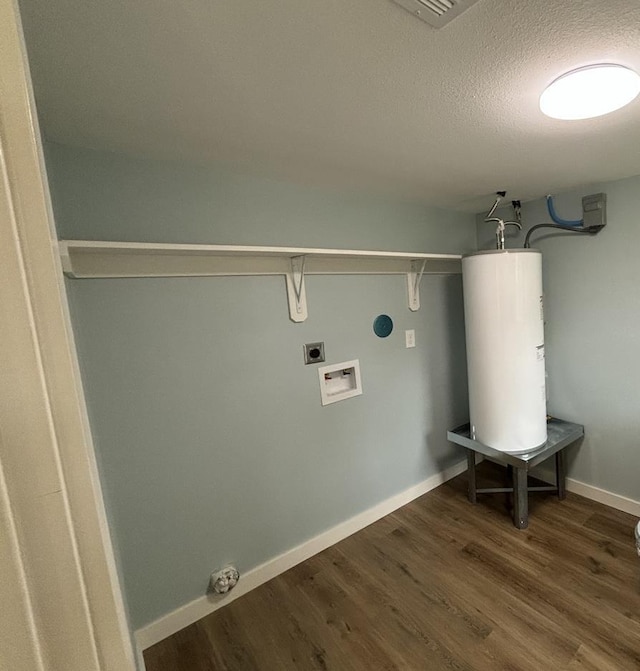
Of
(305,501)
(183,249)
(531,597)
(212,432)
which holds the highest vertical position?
(183,249)

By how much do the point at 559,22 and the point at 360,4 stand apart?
1.54 feet

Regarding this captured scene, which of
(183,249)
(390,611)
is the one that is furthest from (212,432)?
(390,611)

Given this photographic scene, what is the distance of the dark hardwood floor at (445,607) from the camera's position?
1.39 m

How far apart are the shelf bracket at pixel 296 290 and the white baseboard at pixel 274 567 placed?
127 cm

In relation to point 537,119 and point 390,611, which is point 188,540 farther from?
point 537,119

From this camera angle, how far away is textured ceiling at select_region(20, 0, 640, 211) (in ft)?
2.44

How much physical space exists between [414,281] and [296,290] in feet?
3.04

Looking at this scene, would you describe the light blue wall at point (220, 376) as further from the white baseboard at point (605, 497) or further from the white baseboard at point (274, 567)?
the white baseboard at point (605, 497)

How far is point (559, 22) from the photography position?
2.58ft

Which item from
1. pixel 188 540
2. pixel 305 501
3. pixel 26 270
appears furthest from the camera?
pixel 305 501

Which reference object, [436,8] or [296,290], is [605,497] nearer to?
[296,290]

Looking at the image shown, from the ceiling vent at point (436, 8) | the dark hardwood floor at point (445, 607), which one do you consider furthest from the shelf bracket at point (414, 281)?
the ceiling vent at point (436, 8)

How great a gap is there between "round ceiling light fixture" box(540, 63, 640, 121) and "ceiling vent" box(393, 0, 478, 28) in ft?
1.51

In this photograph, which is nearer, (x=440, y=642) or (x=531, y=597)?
(x=440, y=642)
